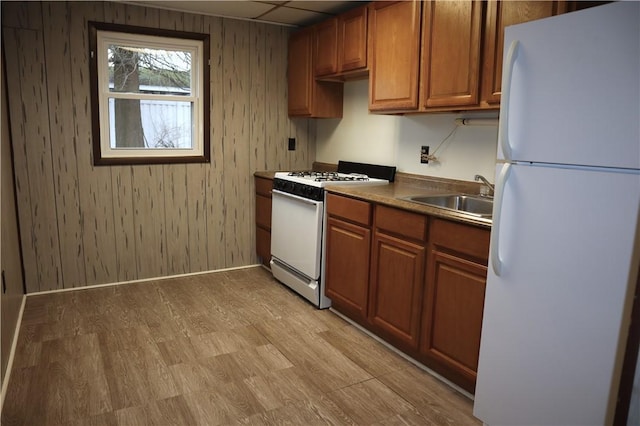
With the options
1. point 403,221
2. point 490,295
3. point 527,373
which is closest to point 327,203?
point 403,221

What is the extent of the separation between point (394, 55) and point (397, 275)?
1416 mm

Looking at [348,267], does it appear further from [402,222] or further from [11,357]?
[11,357]

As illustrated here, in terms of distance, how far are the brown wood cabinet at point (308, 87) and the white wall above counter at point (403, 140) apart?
120mm

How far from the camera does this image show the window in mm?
3611

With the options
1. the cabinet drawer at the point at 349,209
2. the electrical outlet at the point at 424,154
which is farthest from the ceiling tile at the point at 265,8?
the cabinet drawer at the point at 349,209

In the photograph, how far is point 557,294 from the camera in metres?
1.63

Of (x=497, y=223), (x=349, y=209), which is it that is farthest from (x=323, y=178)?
(x=497, y=223)

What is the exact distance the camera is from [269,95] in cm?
430

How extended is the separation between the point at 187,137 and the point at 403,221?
7.69ft

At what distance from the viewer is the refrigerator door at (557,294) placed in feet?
4.80

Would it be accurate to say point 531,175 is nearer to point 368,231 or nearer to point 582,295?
point 582,295

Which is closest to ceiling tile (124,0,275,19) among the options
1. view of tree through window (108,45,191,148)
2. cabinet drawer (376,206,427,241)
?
view of tree through window (108,45,191,148)

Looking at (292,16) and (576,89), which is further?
(292,16)

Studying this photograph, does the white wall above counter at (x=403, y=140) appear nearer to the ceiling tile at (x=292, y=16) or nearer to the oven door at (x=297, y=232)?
the ceiling tile at (x=292, y=16)
